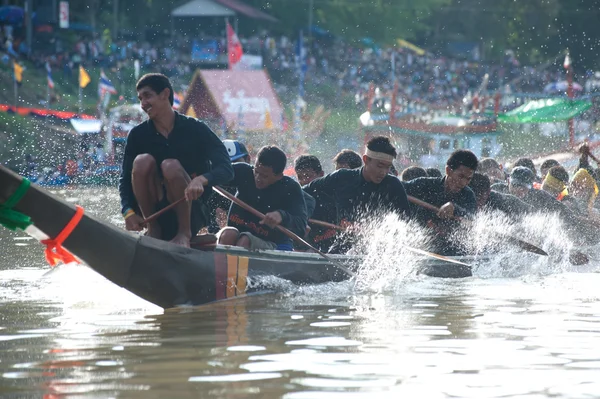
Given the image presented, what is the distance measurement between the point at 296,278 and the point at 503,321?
2.15m

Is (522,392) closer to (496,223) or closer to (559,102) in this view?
(496,223)

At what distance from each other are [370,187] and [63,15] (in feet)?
119

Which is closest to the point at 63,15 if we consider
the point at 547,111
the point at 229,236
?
the point at 547,111

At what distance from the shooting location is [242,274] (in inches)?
396

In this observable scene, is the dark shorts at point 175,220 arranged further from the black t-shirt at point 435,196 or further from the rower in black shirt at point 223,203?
the black t-shirt at point 435,196

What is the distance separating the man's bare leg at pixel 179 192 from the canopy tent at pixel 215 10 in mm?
42951

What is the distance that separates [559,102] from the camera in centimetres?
4003

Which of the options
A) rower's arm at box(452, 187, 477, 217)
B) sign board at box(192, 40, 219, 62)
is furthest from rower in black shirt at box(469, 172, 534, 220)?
sign board at box(192, 40, 219, 62)

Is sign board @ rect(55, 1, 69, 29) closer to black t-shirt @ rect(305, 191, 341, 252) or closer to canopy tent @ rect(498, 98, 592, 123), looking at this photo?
canopy tent @ rect(498, 98, 592, 123)

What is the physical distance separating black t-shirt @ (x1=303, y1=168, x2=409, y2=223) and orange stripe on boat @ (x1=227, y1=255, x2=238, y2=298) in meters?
2.09

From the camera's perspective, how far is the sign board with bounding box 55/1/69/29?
46.2m

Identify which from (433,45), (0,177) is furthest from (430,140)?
(0,177)

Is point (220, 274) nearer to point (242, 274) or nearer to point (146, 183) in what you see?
point (242, 274)

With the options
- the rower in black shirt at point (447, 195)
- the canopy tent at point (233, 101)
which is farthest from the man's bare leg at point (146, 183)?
the canopy tent at point (233, 101)
